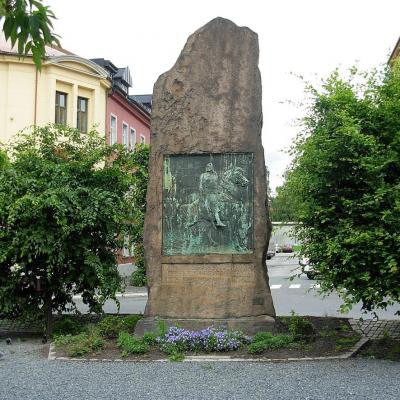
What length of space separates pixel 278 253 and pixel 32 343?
226 ft

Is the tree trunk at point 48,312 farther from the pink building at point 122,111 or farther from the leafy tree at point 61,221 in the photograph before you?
the pink building at point 122,111

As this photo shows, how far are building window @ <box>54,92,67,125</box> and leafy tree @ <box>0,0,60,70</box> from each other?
90.2ft

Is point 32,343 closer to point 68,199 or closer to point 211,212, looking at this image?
point 68,199

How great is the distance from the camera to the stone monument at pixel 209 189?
344 inches

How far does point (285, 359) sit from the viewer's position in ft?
24.3

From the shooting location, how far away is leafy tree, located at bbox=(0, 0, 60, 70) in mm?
2752

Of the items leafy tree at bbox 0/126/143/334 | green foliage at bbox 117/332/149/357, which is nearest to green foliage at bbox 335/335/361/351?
green foliage at bbox 117/332/149/357

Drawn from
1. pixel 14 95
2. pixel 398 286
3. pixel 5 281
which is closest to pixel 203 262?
pixel 398 286

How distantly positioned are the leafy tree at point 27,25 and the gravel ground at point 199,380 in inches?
149

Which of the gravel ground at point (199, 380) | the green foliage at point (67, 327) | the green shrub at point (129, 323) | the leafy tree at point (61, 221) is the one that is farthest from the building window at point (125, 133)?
the gravel ground at point (199, 380)

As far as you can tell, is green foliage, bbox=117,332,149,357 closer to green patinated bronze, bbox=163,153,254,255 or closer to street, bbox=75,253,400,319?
green patinated bronze, bbox=163,153,254,255

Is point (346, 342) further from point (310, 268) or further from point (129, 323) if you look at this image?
point (129, 323)

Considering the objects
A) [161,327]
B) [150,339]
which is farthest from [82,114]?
[150,339]

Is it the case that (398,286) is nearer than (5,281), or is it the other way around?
(398,286)
